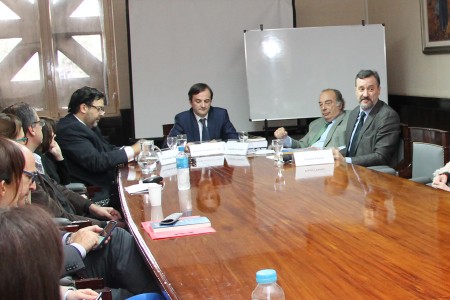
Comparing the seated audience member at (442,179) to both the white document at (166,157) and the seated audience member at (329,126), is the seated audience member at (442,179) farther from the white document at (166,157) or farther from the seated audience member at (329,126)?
the white document at (166,157)

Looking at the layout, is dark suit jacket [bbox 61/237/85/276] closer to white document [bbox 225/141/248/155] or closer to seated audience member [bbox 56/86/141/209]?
seated audience member [bbox 56/86/141/209]

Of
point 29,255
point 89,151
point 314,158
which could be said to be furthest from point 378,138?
point 29,255

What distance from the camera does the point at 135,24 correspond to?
676 cm

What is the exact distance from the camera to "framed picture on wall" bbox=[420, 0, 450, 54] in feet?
18.8

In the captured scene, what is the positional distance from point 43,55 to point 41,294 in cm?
613

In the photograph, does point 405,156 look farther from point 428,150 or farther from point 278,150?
point 278,150

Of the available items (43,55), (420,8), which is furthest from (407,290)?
(43,55)

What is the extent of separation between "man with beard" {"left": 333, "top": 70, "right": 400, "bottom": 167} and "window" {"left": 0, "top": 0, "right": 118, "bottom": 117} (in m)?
3.25

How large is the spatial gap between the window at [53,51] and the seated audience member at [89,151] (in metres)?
2.12

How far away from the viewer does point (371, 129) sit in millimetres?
4641

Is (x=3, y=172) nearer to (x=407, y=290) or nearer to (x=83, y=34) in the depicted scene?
(x=407, y=290)

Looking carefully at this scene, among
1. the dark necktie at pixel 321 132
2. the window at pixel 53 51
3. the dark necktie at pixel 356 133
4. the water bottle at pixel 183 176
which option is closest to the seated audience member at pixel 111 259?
the water bottle at pixel 183 176

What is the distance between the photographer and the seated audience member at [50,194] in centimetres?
319

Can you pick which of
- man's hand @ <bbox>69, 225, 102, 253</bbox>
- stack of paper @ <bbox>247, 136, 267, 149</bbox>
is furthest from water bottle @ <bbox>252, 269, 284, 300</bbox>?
stack of paper @ <bbox>247, 136, 267, 149</bbox>
